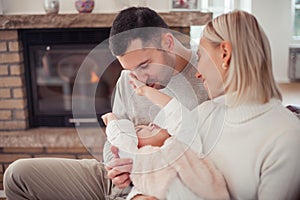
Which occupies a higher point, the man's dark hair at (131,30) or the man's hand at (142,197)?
the man's dark hair at (131,30)

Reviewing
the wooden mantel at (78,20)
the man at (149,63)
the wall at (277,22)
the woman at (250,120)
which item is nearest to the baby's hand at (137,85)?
the man at (149,63)

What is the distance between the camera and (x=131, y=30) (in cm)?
124

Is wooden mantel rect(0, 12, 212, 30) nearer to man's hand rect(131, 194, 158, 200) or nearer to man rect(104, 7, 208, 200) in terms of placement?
man rect(104, 7, 208, 200)

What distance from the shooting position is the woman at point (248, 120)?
94 cm

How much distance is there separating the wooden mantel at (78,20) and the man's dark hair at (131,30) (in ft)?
3.21

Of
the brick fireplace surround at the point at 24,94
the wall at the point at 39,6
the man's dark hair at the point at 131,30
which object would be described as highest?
the wall at the point at 39,6

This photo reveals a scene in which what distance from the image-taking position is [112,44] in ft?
4.18

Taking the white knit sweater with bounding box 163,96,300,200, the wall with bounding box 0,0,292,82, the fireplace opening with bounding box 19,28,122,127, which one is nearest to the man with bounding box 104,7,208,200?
the white knit sweater with bounding box 163,96,300,200

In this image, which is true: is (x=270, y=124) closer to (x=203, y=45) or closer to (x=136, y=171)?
(x=203, y=45)

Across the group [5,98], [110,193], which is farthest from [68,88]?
[110,193]

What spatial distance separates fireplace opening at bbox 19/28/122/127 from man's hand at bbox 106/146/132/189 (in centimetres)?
121

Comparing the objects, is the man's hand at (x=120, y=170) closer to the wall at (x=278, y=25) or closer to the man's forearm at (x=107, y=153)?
the man's forearm at (x=107, y=153)

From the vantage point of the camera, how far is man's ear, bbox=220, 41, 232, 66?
38.5 inches

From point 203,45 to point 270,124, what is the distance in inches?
10.7
